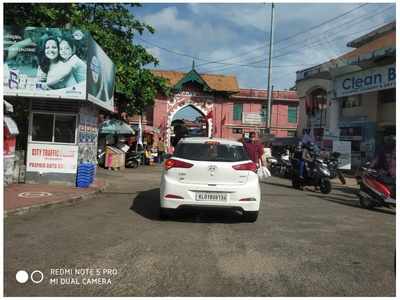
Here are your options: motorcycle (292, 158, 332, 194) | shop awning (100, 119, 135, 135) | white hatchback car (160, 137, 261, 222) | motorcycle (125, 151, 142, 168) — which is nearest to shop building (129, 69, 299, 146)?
shop awning (100, 119, 135, 135)

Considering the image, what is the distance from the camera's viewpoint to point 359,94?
84.1ft

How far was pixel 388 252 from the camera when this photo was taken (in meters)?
6.50

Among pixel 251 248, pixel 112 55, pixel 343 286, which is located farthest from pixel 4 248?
pixel 112 55

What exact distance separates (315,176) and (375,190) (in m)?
4.43

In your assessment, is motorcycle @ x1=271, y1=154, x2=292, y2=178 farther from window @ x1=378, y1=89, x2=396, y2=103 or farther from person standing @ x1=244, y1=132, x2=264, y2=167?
window @ x1=378, y1=89, x2=396, y2=103

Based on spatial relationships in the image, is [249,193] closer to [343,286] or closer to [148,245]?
[148,245]

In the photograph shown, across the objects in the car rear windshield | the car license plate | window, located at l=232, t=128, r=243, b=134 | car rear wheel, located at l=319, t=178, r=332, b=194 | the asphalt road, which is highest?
window, located at l=232, t=128, r=243, b=134

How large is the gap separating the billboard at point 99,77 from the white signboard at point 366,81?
1288cm

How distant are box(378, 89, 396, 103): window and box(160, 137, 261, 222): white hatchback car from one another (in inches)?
701

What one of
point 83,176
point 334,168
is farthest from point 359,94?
point 83,176

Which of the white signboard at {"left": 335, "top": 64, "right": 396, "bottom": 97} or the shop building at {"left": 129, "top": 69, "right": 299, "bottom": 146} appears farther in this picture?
the shop building at {"left": 129, "top": 69, "right": 299, "bottom": 146}

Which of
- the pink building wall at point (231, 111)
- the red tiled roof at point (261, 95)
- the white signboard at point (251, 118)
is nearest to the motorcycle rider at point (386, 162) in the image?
the pink building wall at point (231, 111)

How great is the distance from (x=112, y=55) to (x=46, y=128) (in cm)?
788

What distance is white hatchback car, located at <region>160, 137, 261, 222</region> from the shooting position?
26.9 feet
